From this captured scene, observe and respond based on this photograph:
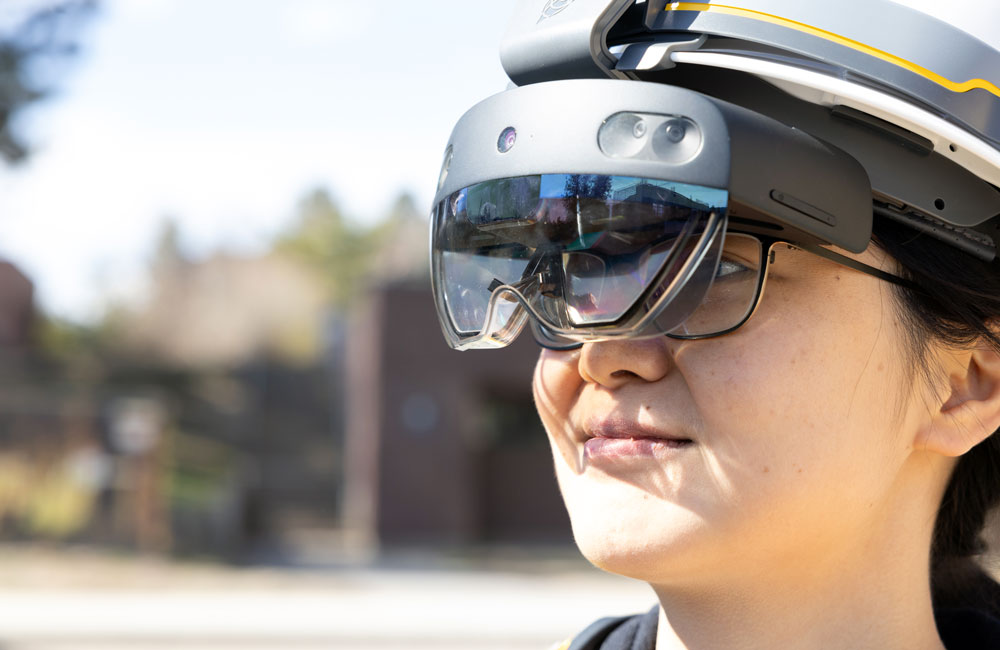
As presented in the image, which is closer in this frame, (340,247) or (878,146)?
(878,146)

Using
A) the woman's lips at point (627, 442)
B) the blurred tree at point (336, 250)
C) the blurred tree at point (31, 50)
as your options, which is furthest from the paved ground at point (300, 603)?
the blurred tree at point (336, 250)

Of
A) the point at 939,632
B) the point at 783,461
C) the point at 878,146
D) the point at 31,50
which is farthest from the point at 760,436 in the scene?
the point at 31,50

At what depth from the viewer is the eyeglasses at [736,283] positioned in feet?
3.80

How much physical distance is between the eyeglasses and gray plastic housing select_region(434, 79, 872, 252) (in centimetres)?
2

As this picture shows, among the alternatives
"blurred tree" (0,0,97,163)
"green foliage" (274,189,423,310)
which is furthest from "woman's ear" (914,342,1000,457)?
"green foliage" (274,189,423,310)

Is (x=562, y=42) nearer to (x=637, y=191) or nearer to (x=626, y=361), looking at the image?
(x=637, y=191)

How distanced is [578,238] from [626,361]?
0.49 ft

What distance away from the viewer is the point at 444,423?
62.2 ft

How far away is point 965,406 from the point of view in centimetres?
128

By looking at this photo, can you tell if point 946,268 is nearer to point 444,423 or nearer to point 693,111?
point 693,111

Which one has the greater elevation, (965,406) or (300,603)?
(300,603)

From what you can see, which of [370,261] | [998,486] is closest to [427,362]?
[998,486]

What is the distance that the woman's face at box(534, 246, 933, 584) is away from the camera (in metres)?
1.14

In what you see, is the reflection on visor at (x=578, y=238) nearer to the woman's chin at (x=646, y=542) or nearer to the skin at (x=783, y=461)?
the skin at (x=783, y=461)
